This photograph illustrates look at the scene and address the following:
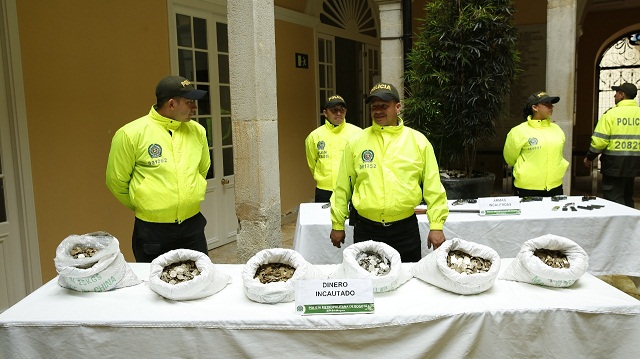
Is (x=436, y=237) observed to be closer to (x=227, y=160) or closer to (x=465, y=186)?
(x=465, y=186)

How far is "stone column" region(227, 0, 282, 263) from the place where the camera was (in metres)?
4.21

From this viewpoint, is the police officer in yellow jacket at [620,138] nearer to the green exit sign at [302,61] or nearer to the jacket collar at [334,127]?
the jacket collar at [334,127]

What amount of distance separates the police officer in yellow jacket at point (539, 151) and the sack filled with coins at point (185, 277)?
3.44 m

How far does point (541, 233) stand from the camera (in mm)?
4059

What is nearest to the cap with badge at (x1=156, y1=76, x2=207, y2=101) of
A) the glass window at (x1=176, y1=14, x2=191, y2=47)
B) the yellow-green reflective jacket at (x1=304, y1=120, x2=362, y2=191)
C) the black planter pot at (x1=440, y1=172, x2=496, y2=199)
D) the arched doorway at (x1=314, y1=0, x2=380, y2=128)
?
the yellow-green reflective jacket at (x1=304, y1=120, x2=362, y2=191)

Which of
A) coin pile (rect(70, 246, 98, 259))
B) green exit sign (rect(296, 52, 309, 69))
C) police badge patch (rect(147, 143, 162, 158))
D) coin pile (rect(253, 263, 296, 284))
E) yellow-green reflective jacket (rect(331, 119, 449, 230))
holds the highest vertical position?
green exit sign (rect(296, 52, 309, 69))

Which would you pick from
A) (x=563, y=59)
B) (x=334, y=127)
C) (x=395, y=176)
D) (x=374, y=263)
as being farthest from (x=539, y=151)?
(x=374, y=263)

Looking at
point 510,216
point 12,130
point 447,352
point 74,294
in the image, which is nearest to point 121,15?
point 12,130

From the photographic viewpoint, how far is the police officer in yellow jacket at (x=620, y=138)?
6.27 m

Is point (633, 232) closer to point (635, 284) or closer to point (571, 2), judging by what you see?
point (635, 284)

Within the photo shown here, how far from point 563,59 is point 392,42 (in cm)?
218

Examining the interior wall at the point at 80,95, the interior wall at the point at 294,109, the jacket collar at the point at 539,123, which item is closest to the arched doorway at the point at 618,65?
the interior wall at the point at 294,109

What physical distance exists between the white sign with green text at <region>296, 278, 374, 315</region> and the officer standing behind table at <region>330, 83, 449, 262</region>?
973mm

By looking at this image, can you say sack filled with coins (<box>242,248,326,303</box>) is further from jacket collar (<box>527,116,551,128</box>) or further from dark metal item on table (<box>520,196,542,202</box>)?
jacket collar (<box>527,116,551,128</box>)
